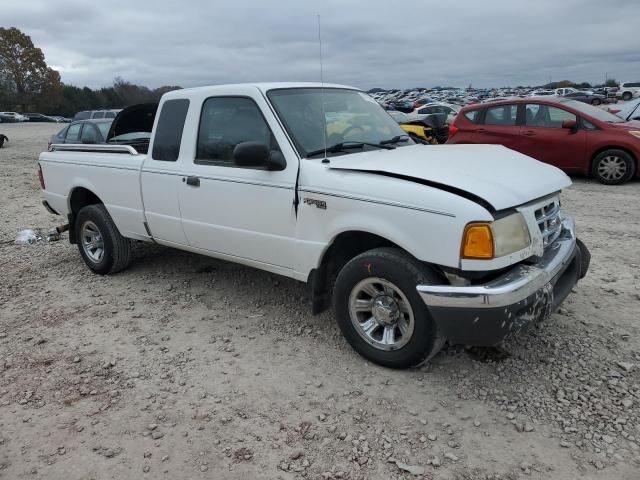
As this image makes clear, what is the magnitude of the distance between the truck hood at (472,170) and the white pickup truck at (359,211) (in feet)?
0.04

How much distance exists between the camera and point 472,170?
134 inches

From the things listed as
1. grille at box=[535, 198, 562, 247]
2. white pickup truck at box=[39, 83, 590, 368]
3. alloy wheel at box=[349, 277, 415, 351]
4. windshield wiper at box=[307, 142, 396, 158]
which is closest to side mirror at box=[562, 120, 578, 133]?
white pickup truck at box=[39, 83, 590, 368]

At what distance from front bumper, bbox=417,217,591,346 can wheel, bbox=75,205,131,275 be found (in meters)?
3.65

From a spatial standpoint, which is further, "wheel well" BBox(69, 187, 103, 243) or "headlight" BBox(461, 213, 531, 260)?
"wheel well" BBox(69, 187, 103, 243)

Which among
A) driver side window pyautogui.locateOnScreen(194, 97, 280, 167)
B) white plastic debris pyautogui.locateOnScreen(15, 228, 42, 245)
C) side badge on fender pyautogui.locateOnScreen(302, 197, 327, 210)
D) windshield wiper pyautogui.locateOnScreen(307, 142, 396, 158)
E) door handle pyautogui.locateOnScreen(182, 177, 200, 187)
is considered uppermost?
driver side window pyautogui.locateOnScreen(194, 97, 280, 167)

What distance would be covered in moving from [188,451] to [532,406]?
201 centimetres

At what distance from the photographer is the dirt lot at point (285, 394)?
281 centimetres

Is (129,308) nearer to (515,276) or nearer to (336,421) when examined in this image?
(336,421)

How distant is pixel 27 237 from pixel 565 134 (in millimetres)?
9139

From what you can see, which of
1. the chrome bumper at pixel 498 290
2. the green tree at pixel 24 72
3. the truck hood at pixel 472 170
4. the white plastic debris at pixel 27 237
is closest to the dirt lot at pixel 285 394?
the chrome bumper at pixel 498 290

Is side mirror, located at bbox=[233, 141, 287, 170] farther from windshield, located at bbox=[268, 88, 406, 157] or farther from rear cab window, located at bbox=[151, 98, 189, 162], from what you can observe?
rear cab window, located at bbox=[151, 98, 189, 162]

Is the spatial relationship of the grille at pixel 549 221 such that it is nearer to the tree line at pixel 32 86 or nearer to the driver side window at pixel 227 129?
the driver side window at pixel 227 129

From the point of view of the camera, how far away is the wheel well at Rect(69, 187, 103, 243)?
5.95 m

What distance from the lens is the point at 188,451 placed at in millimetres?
2920
